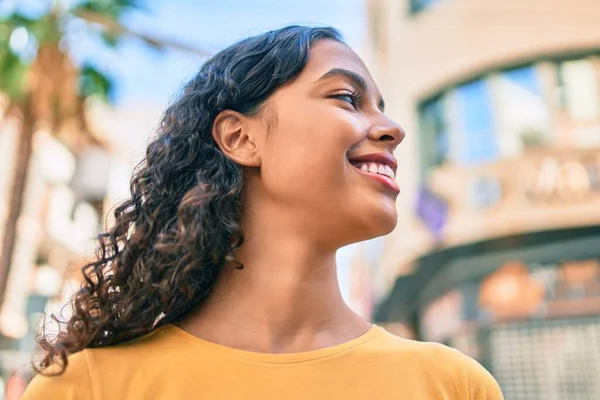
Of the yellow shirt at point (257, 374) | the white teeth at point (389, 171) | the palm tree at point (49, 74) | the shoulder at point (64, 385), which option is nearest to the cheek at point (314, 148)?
the white teeth at point (389, 171)

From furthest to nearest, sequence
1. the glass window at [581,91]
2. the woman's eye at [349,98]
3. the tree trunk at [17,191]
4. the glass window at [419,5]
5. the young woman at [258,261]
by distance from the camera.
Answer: the glass window at [419,5]
the glass window at [581,91]
the tree trunk at [17,191]
the woman's eye at [349,98]
the young woman at [258,261]

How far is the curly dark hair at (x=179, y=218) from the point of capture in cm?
186

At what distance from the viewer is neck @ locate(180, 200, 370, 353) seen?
1.90 meters

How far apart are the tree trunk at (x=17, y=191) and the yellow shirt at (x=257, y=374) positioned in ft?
34.8

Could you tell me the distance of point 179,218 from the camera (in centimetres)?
193

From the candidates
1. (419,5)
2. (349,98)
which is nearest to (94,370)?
(349,98)

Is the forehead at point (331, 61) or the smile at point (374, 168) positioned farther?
the forehead at point (331, 61)

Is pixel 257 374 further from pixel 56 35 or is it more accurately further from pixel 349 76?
pixel 56 35

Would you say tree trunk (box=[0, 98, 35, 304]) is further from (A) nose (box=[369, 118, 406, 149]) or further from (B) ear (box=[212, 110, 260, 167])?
(A) nose (box=[369, 118, 406, 149])

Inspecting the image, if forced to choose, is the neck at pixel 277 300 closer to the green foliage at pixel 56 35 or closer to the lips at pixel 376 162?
the lips at pixel 376 162

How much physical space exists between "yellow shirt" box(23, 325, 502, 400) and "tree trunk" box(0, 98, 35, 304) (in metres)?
10.6

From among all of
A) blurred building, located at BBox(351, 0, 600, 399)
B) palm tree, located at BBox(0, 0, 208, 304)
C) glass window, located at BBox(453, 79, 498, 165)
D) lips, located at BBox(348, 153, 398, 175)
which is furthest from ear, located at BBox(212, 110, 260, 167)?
glass window, located at BBox(453, 79, 498, 165)

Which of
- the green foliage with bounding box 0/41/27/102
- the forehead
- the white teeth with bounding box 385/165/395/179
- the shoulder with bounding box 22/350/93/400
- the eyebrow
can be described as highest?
the green foliage with bounding box 0/41/27/102

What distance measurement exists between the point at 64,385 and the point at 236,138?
84cm
